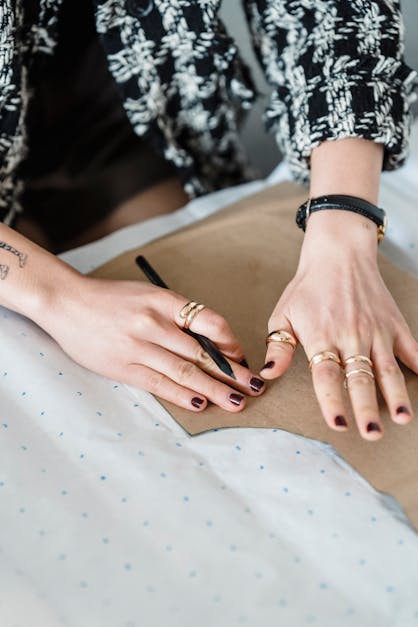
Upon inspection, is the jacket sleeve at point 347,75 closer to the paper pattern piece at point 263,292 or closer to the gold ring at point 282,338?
the paper pattern piece at point 263,292

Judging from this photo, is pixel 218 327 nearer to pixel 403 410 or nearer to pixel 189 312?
pixel 189 312

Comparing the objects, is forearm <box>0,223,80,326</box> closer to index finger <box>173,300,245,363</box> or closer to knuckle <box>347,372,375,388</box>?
index finger <box>173,300,245,363</box>

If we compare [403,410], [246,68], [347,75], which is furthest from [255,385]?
[246,68]

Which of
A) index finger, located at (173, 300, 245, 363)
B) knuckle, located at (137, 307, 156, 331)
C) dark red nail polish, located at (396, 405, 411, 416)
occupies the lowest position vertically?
dark red nail polish, located at (396, 405, 411, 416)

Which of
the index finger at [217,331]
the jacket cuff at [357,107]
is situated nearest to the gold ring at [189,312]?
the index finger at [217,331]

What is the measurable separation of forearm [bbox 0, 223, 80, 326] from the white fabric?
0.07 meters

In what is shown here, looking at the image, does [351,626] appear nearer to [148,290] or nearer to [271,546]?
[271,546]

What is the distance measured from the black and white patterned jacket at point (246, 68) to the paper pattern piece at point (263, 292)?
97 millimetres

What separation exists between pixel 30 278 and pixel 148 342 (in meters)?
0.15

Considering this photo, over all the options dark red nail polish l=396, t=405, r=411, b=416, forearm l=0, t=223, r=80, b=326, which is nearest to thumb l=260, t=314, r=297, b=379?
dark red nail polish l=396, t=405, r=411, b=416

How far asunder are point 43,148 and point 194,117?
239 millimetres

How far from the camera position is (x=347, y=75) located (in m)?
0.76

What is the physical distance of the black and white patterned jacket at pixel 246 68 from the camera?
0.76 m

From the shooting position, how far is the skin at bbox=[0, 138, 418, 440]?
62cm
